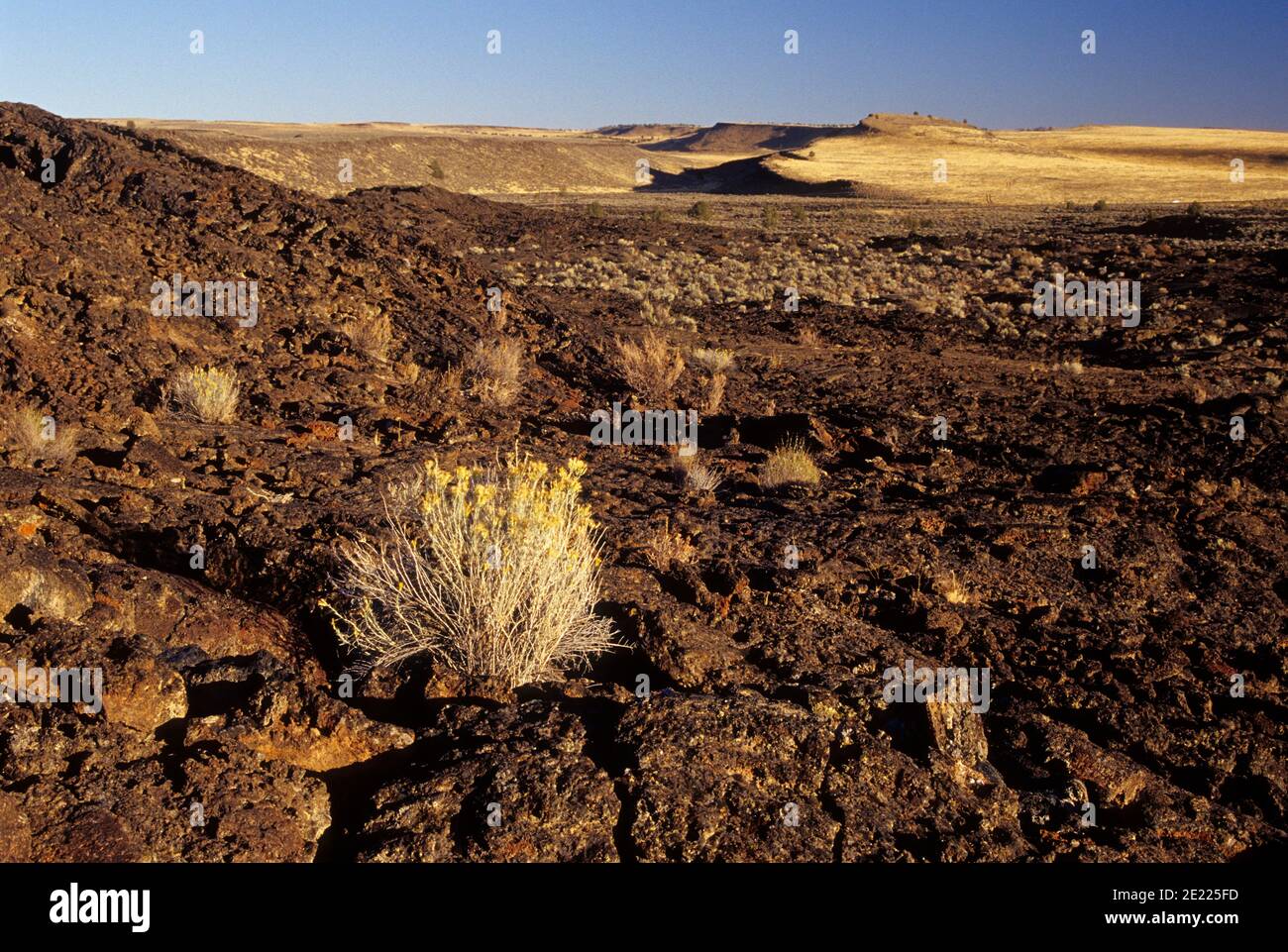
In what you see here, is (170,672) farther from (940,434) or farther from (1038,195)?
(1038,195)

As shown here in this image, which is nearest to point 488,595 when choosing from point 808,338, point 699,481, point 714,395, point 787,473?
point 699,481

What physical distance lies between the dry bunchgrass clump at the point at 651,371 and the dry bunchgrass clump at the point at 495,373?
3.72ft

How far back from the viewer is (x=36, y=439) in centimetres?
551

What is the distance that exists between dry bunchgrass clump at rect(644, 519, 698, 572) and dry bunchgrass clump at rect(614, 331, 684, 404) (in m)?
4.00

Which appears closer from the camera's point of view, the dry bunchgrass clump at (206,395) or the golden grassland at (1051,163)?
the dry bunchgrass clump at (206,395)

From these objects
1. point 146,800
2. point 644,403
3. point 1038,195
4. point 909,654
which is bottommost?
point 909,654

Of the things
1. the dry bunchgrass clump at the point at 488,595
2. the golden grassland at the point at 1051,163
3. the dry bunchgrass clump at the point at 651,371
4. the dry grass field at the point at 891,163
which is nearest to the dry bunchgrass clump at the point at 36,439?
the dry bunchgrass clump at the point at 488,595

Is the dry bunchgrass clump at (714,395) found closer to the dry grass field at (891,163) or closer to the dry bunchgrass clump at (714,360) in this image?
the dry bunchgrass clump at (714,360)

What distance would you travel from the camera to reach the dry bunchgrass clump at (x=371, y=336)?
9.38 metres

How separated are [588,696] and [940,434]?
234 inches

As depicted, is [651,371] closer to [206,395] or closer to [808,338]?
[206,395]

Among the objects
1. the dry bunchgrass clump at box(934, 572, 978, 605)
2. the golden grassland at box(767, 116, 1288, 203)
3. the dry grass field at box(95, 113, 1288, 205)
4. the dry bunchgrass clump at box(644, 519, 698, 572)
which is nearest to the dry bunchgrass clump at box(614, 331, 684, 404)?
the dry bunchgrass clump at box(644, 519, 698, 572)
